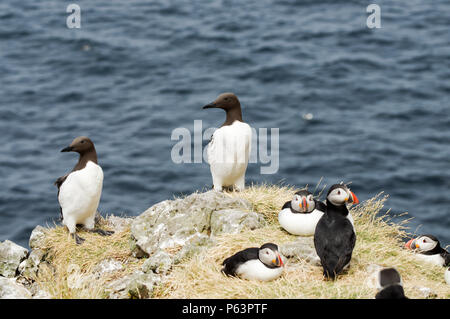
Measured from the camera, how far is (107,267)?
9812 millimetres

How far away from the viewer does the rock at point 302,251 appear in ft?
28.7

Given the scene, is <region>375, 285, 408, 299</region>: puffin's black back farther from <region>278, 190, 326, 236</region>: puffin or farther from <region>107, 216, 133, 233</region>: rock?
<region>107, 216, 133, 233</region>: rock

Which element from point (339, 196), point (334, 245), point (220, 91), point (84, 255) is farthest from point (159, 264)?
point (220, 91)

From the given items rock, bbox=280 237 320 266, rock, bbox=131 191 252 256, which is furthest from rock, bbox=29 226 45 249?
rock, bbox=280 237 320 266

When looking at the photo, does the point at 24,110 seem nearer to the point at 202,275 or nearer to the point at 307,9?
the point at 307,9

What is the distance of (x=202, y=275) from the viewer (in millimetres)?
8375

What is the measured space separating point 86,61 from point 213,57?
490cm

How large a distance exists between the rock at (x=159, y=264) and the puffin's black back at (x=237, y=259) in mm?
814

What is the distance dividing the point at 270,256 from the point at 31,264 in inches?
155

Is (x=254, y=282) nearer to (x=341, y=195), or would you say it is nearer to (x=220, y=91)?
(x=341, y=195)

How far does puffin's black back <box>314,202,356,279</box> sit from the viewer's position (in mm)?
8125

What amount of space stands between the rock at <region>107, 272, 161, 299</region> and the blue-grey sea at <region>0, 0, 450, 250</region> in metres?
11.3

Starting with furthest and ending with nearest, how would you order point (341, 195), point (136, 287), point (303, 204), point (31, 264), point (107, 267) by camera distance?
point (31, 264), point (107, 267), point (303, 204), point (136, 287), point (341, 195)

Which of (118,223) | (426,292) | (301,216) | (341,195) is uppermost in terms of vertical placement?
(341,195)
